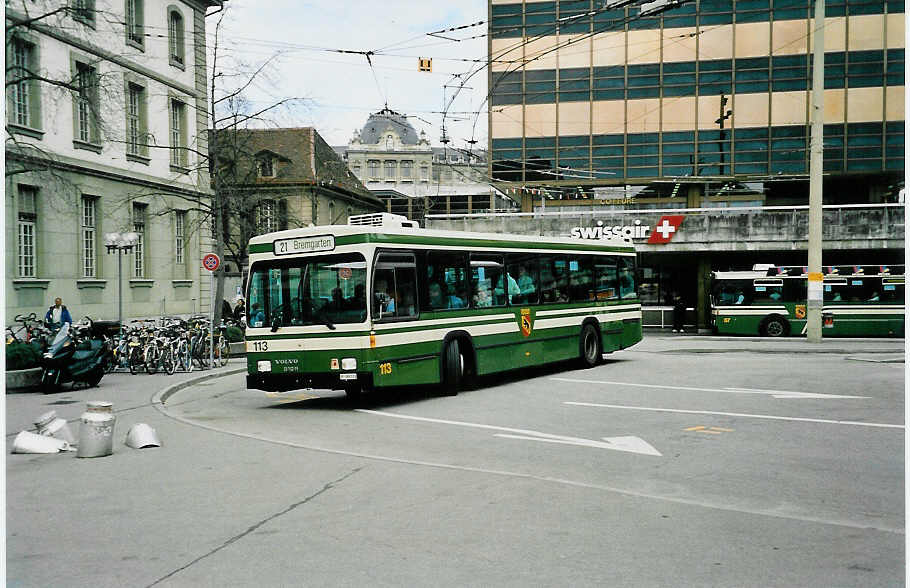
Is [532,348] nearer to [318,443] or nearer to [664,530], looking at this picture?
[318,443]

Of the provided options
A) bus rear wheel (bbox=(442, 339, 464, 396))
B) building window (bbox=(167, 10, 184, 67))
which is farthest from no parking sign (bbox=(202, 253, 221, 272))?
building window (bbox=(167, 10, 184, 67))

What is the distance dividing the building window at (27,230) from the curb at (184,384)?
876 centimetres

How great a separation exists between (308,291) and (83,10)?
30.6ft

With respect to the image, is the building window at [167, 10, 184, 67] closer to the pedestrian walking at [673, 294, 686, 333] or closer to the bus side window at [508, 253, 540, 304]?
the bus side window at [508, 253, 540, 304]

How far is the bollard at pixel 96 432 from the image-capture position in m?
9.61

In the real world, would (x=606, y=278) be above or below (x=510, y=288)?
above

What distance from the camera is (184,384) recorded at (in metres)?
18.3

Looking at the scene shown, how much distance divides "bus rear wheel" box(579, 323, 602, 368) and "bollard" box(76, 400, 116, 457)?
11672 millimetres

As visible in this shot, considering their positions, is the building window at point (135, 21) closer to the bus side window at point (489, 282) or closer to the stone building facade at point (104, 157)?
the stone building facade at point (104, 157)

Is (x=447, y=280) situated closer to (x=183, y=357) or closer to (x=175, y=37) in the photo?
(x=183, y=357)

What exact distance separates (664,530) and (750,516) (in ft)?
2.73

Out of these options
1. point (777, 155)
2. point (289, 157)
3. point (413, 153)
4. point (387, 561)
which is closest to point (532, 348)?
point (387, 561)

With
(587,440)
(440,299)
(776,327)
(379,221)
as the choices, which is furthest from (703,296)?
(587,440)

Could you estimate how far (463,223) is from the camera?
131 feet
